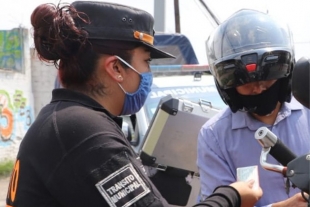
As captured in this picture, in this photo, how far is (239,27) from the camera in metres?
2.99

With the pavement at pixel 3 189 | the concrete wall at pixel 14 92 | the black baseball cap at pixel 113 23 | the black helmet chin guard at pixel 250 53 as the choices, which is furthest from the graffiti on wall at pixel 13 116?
the black baseball cap at pixel 113 23

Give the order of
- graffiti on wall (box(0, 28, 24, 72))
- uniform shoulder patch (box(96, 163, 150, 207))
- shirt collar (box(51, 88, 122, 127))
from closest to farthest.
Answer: uniform shoulder patch (box(96, 163, 150, 207)) → shirt collar (box(51, 88, 122, 127)) → graffiti on wall (box(0, 28, 24, 72))

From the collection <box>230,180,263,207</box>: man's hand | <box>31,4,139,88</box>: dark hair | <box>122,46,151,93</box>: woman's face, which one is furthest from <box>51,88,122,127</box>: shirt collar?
<box>230,180,263,207</box>: man's hand

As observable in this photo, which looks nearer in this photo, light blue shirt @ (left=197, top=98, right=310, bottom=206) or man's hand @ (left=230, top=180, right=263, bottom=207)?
man's hand @ (left=230, top=180, right=263, bottom=207)

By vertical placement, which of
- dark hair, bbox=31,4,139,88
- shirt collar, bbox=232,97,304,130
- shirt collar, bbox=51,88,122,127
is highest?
dark hair, bbox=31,4,139,88

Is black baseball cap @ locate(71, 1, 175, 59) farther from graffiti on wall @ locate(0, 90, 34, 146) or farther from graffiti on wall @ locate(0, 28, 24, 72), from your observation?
graffiti on wall @ locate(0, 28, 24, 72)

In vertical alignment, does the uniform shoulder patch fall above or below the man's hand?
above

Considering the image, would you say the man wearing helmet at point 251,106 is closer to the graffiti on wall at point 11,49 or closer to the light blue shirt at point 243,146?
the light blue shirt at point 243,146

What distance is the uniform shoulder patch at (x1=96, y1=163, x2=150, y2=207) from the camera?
79.7 inches

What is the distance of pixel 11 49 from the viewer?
16219mm

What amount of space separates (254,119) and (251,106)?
76 mm

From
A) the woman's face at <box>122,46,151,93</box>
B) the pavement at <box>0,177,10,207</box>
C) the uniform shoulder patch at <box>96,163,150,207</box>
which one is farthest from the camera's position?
the pavement at <box>0,177,10,207</box>

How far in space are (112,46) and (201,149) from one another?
30.8 inches

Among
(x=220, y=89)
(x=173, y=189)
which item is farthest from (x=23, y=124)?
(x=220, y=89)
